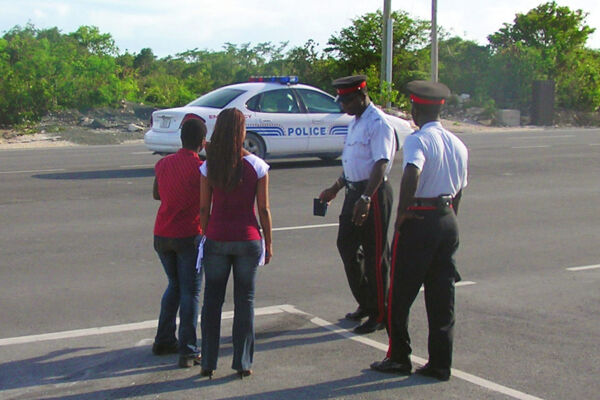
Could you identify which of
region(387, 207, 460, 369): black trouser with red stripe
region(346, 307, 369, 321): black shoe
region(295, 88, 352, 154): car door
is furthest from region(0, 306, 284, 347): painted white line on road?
region(295, 88, 352, 154): car door

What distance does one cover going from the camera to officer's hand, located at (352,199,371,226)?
5.57 meters

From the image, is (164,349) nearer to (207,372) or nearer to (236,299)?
(207,372)

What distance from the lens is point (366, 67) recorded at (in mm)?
34781

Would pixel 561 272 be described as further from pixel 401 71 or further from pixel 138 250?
pixel 401 71

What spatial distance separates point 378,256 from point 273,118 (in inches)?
390

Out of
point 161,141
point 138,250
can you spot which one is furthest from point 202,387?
point 161,141

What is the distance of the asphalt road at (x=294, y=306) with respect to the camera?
16.6 ft

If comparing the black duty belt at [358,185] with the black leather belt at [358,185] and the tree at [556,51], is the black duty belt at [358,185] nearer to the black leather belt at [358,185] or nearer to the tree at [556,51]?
the black leather belt at [358,185]

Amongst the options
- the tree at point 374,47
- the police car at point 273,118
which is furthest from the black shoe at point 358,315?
the tree at point 374,47

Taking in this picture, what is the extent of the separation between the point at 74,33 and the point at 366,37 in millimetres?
14536

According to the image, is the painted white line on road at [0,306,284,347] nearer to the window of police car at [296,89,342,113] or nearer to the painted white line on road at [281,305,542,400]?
the painted white line on road at [281,305,542,400]

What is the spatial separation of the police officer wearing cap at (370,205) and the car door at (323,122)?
9.95m

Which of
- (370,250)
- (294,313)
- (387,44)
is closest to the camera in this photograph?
(370,250)

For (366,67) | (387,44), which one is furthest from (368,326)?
(366,67)
